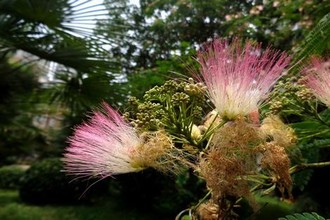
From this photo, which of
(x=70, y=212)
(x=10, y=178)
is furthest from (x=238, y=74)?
(x=10, y=178)

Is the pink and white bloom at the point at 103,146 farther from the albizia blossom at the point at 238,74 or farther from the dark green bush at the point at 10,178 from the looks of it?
the dark green bush at the point at 10,178

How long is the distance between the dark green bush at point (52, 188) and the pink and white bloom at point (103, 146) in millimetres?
9144

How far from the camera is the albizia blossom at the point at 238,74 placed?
0.98m

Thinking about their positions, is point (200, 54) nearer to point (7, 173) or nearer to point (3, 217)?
point (3, 217)

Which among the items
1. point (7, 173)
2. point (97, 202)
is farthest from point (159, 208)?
point (7, 173)

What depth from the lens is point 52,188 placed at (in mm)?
10188

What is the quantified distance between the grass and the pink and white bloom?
7633 mm

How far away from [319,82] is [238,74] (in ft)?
0.85

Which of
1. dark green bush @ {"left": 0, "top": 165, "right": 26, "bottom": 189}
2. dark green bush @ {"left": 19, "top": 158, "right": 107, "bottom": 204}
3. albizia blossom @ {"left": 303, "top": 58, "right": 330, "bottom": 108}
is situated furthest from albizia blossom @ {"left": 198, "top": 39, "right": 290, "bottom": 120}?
dark green bush @ {"left": 0, "top": 165, "right": 26, "bottom": 189}

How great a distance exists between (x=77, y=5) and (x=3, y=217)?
5.12m

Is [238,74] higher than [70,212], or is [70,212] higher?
[238,74]

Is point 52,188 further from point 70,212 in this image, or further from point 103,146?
point 103,146

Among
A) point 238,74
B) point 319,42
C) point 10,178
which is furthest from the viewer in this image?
point 10,178

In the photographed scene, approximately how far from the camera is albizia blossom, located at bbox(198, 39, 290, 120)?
38.8 inches
